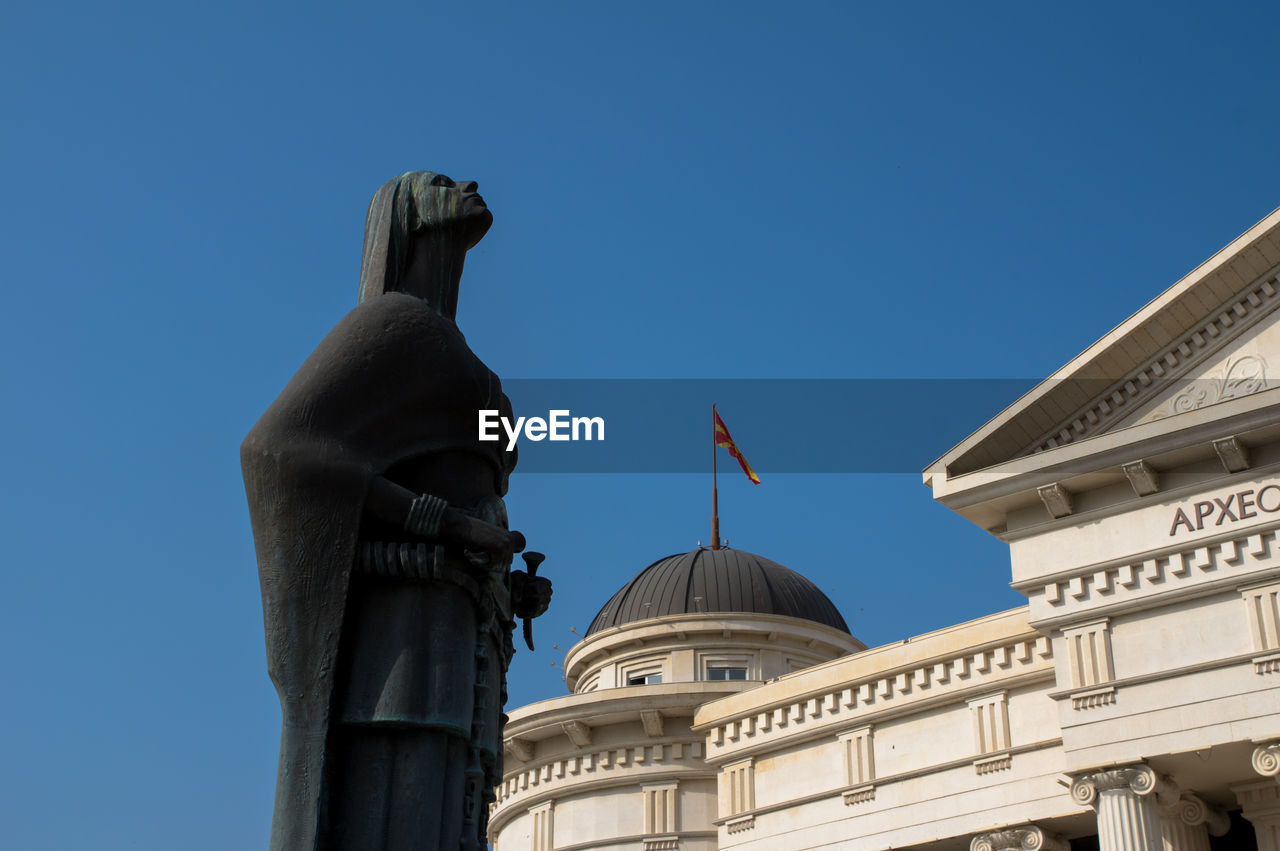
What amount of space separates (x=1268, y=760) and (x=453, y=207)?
57.0 ft

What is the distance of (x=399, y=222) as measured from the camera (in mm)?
6246

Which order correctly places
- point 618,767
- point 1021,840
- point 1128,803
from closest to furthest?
point 1128,803, point 1021,840, point 618,767

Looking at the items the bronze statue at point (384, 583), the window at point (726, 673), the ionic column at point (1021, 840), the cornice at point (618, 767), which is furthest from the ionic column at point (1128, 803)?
the window at point (726, 673)

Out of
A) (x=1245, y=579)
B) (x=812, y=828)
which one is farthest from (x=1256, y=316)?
(x=812, y=828)

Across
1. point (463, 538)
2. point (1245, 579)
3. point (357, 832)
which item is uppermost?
point (1245, 579)

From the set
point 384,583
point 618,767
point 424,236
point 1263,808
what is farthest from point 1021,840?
point 384,583

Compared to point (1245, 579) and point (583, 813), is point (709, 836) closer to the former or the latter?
point (583, 813)

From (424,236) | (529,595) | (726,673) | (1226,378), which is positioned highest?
(726,673)

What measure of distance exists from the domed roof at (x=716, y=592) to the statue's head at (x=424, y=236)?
34.8 metres

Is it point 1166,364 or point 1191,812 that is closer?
point 1191,812

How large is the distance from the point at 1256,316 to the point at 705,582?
21.3 m

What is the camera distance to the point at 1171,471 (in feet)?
71.5

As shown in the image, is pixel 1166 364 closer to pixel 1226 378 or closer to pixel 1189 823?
pixel 1226 378

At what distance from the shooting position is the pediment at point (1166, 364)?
2325 cm
